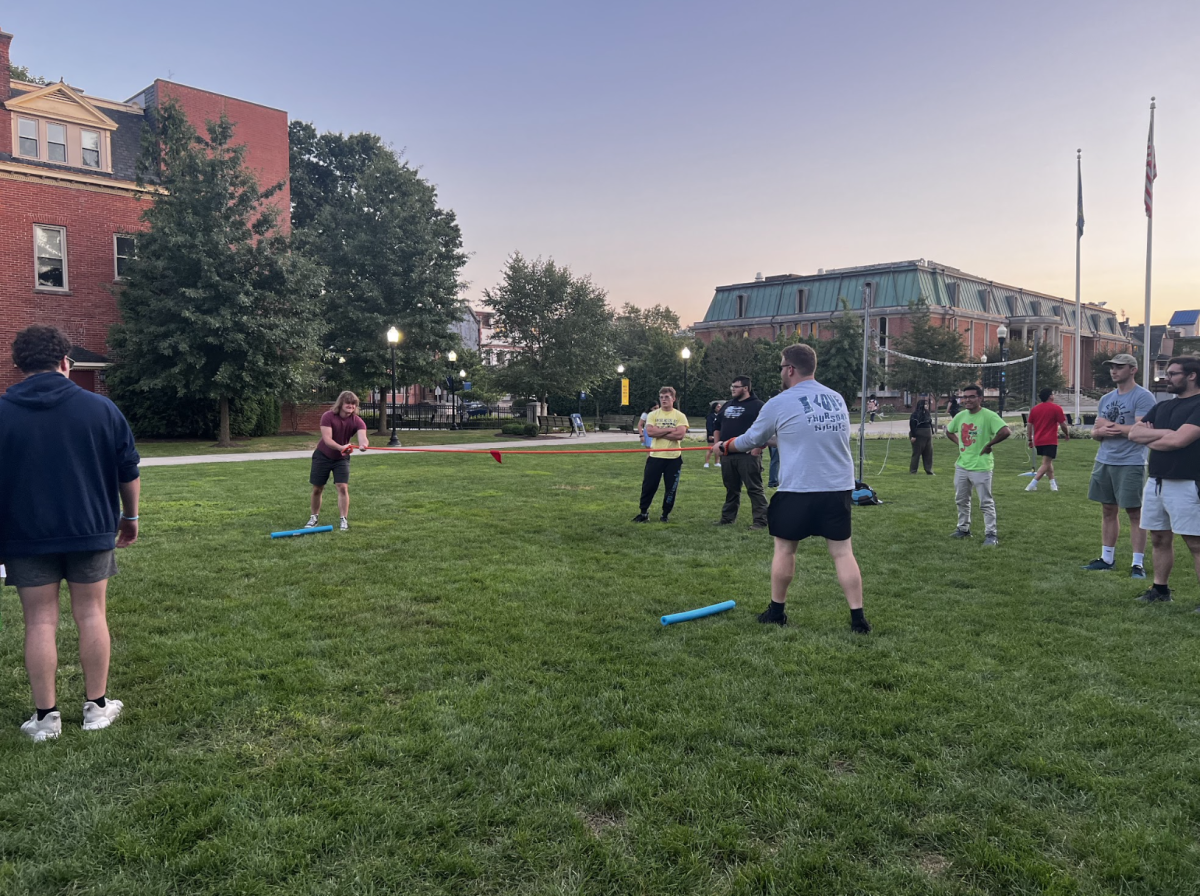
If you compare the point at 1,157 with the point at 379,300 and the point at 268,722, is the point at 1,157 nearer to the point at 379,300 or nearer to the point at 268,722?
the point at 379,300

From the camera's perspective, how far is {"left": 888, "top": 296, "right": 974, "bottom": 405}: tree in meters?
44.5

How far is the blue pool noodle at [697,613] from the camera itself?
18.3 feet

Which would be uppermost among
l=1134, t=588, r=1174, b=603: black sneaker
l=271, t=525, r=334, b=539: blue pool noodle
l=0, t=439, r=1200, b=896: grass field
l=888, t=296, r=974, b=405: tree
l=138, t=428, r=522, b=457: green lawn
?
l=888, t=296, r=974, b=405: tree

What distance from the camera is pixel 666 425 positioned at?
32.3ft

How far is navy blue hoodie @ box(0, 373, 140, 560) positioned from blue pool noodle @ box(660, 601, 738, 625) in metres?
3.64

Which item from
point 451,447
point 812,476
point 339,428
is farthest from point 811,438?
point 451,447

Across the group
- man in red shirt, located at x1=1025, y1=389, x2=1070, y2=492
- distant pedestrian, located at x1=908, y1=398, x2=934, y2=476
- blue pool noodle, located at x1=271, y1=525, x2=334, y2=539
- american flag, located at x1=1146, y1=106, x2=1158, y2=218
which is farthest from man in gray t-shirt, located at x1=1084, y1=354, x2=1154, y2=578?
american flag, located at x1=1146, y1=106, x2=1158, y2=218

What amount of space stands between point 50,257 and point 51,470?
27939mm

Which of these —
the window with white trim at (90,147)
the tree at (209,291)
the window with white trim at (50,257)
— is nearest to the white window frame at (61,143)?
the window with white trim at (90,147)

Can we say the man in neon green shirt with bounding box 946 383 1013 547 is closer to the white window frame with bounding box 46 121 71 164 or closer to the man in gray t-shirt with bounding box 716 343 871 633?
the man in gray t-shirt with bounding box 716 343 871 633

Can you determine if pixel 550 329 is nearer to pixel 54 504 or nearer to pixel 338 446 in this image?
pixel 338 446

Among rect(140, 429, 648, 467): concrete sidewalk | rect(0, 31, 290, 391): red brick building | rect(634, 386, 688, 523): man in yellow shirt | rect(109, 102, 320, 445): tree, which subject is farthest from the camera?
rect(0, 31, 290, 391): red brick building

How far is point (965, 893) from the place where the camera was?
2.59 m

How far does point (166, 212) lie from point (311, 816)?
83.3 ft
